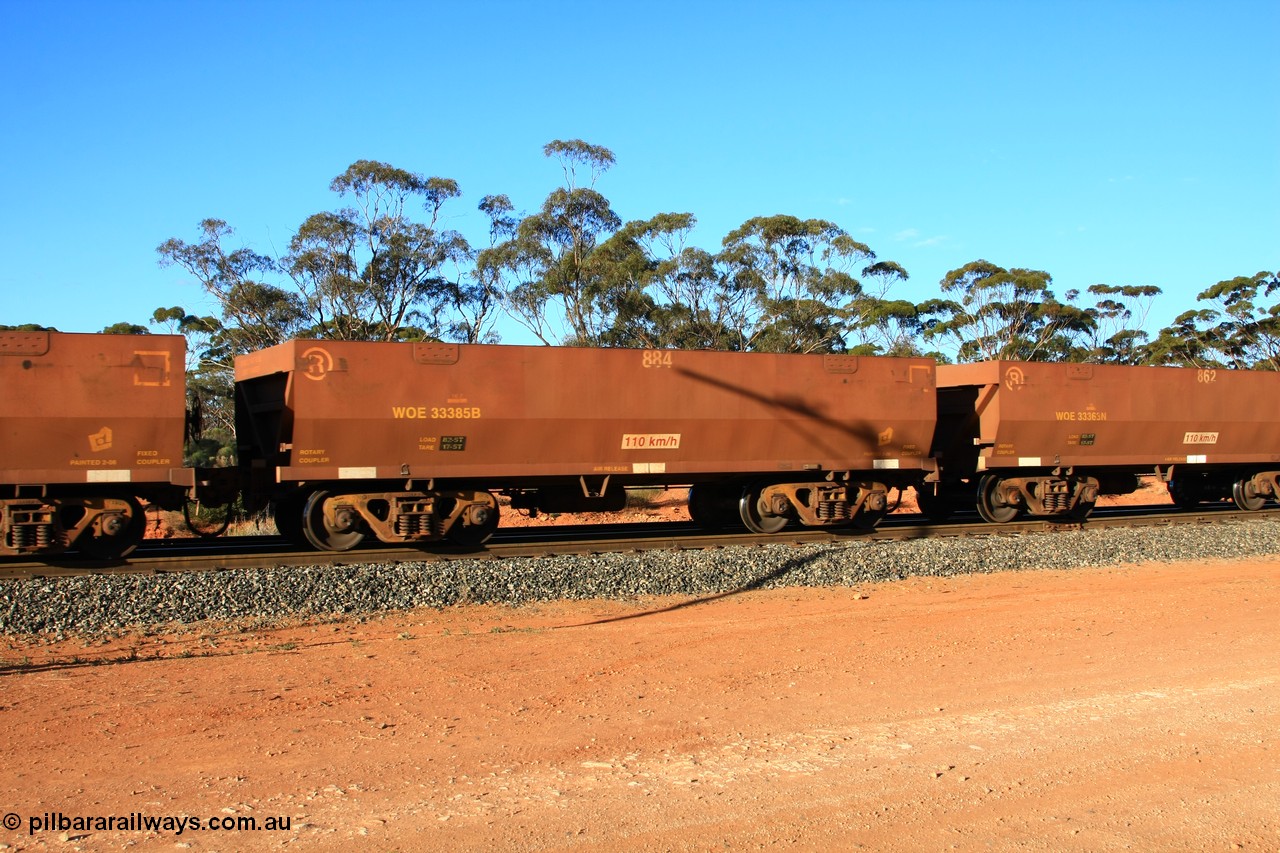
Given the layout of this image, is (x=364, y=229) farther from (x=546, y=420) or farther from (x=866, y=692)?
(x=866, y=692)

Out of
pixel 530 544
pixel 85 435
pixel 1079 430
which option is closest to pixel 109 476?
pixel 85 435

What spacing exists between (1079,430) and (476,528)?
10.6 metres

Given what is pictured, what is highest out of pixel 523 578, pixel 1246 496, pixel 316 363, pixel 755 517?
pixel 316 363

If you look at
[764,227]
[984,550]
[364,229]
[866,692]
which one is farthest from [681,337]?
[866,692]

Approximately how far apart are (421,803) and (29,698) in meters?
3.60

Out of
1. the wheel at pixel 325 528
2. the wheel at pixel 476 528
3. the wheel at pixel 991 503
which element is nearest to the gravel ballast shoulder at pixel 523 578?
the wheel at pixel 476 528

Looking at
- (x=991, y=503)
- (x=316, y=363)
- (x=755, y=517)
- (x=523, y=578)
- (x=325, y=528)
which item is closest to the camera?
(x=523, y=578)

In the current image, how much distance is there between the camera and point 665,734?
6121 millimetres

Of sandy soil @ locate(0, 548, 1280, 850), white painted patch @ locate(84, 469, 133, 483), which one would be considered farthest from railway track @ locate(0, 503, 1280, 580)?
sandy soil @ locate(0, 548, 1280, 850)

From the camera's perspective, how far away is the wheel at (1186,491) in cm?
2105

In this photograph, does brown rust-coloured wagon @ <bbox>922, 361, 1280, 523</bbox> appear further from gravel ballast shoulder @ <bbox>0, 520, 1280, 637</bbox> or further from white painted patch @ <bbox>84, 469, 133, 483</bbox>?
white painted patch @ <bbox>84, 469, 133, 483</bbox>

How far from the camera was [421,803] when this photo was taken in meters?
4.95

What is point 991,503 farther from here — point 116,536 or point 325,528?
point 116,536

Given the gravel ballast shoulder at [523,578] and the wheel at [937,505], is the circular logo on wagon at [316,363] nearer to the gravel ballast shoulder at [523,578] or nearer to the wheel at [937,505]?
the gravel ballast shoulder at [523,578]
